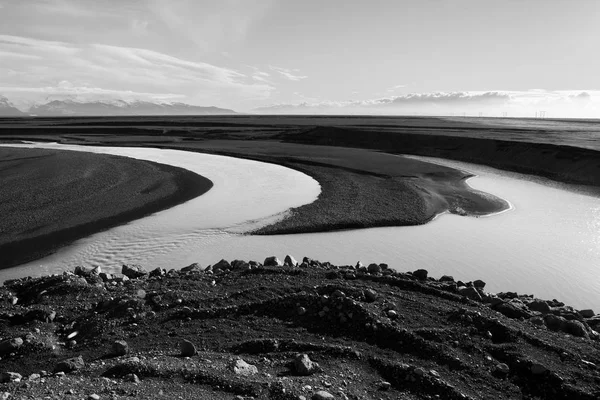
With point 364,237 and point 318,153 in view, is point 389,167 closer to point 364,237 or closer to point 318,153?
point 318,153

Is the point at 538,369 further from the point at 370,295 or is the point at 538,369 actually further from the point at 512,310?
the point at 370,295

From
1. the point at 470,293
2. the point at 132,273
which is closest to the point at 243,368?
the point at 470,293

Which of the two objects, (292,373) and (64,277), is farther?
(64,277)

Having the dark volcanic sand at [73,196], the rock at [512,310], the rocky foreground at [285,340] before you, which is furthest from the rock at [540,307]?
the dark volcanic sand at [73,196]

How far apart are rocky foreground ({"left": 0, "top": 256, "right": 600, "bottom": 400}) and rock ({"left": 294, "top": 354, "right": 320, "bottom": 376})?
2 centimetres

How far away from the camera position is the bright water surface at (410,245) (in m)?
13.0

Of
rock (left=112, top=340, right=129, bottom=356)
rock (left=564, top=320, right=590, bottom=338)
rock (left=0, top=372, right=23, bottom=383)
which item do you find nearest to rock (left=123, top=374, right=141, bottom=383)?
rock (left=112, top=340, right=129, bottom=356)

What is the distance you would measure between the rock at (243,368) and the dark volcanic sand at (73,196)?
33.9ft

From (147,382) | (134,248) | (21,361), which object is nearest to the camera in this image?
(147,382)

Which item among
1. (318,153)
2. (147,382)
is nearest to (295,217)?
(147,382)

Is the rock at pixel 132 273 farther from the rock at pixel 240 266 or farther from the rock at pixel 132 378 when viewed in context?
the rock at pixel 132 378

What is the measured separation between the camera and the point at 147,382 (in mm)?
5859

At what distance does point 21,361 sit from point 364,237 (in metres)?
11.8

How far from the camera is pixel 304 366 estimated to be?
21.2ft
